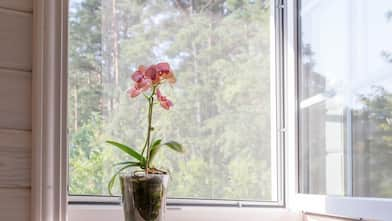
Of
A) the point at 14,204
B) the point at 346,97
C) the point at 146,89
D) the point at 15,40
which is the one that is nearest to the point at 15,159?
the point at 14,204

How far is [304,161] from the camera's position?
156cm

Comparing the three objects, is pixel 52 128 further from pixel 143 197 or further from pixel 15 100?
pixel 143 197

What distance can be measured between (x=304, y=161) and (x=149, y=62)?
0.63 m

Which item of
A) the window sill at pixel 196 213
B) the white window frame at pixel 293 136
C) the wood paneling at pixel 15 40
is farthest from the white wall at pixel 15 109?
the white window frame at pixel 293 136

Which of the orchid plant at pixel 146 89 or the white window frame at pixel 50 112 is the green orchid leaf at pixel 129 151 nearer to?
the orchid plant at pixel 146 89

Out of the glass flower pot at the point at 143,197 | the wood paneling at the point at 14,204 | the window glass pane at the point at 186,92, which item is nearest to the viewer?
the wood paneling at the point at 14,204

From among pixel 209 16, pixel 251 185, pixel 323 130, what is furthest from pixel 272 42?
pixel 251 185

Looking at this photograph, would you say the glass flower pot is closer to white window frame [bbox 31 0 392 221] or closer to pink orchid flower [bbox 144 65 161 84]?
white window frame [bbox 31 0 392 221]

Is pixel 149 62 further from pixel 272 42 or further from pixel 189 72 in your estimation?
pixel 272 42

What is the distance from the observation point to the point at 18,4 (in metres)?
1.06

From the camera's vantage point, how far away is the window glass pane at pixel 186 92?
135 cm

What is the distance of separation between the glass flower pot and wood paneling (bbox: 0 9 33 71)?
391mm

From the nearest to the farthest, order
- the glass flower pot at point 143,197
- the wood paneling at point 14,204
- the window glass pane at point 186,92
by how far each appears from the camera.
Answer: the wood paneling at point 14,204
the glass flower pot at point 143,197
the window glass pane at point 186,92

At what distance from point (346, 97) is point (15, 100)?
3.02 feet
